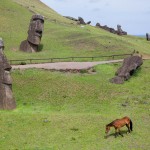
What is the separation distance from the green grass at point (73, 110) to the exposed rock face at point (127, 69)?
0.80m

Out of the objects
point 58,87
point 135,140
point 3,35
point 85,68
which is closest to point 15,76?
point 58,87

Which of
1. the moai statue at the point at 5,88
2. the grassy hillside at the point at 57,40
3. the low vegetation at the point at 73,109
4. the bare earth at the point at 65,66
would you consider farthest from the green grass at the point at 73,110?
the grassy hillside at the point at 57,40

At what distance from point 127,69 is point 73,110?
39.0 feet

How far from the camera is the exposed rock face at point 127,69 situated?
42781 millimetres

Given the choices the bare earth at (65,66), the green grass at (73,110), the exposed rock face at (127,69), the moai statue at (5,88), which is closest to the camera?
the green grass at (73,110)

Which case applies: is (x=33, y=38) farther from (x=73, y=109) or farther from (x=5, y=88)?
(x=73, y=109)

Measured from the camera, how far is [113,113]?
34.2m

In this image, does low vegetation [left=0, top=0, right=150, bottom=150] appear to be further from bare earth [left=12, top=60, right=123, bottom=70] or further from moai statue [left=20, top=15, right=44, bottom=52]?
moai statue [left=20, top=15, right=44, bottom=52]

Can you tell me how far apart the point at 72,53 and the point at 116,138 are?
35.5 m

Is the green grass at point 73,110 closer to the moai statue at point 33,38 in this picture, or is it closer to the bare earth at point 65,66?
the bare earth at point 65,66

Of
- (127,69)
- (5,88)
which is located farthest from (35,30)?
(5,88)

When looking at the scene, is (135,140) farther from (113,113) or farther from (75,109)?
(75,109)

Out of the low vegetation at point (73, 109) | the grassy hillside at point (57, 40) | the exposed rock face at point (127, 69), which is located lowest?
the low vegetation at point (73, 109)

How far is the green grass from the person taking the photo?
2678 cm
